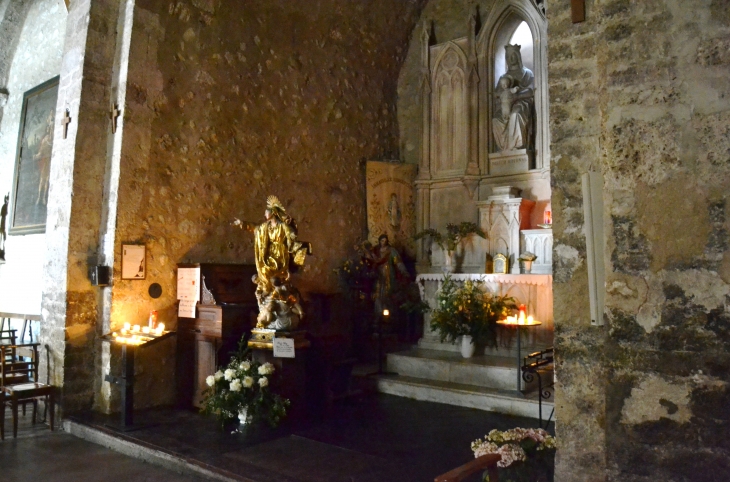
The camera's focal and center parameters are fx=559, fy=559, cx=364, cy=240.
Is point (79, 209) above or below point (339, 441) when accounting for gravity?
above

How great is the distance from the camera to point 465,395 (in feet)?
20.3

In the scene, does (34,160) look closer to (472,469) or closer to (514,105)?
(514,105)

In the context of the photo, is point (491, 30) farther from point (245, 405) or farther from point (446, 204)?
point (245, 405)

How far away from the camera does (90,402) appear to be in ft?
19.8

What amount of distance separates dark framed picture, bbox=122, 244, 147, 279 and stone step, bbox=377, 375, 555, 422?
310 centimetres

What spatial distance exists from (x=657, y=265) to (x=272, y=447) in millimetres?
3400

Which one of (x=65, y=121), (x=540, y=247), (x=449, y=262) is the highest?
(x=65, y=121)

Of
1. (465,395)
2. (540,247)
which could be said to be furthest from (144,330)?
(540,247)

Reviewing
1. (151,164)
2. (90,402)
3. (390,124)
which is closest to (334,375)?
(90,402)

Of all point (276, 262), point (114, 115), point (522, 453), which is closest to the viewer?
point (522, 453)

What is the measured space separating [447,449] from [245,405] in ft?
6.08

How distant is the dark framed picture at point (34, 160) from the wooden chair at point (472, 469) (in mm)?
7724

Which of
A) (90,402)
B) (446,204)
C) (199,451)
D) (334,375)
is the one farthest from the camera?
(446,204)

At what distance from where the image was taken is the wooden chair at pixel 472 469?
86.3 inches
